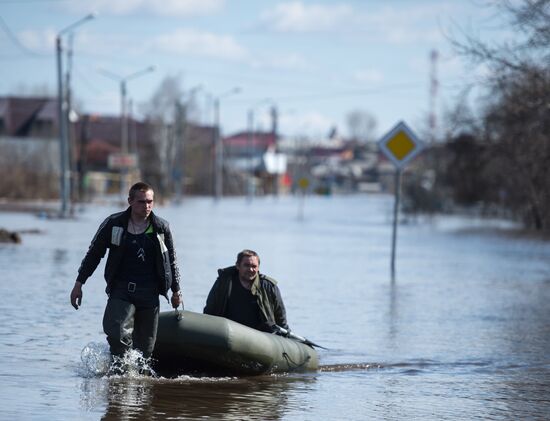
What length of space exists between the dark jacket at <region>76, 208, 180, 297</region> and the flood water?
3.05 ft

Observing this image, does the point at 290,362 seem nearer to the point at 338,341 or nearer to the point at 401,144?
the point at 338,341

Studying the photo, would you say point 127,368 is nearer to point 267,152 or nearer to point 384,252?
point 384,252

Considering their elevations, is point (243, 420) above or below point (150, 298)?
below

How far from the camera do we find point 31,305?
18719mm

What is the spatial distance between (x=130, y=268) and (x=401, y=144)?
13859mm

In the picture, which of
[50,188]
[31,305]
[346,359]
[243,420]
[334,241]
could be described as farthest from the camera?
[50,188]

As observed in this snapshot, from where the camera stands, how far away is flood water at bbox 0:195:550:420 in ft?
36.1

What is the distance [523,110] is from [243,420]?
721 inches

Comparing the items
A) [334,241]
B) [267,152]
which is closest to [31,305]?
[334,241]

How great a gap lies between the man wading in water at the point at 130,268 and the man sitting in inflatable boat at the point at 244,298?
1.27 meters

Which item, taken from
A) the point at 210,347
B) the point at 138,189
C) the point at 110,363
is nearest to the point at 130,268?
the point at 138,189

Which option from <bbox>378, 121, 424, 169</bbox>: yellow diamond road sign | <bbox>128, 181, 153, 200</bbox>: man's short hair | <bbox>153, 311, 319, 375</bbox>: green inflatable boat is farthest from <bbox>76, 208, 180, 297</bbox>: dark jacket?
<bbox>378, 121, 424, 169</bbox>: yellow diamond road sign

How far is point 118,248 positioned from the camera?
36.8 feet

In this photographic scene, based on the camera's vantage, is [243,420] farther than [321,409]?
No
